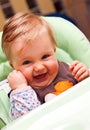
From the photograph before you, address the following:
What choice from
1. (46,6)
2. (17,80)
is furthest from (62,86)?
(46,6)

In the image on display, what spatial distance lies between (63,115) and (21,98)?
146 millimetres

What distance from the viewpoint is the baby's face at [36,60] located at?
0.80 metres

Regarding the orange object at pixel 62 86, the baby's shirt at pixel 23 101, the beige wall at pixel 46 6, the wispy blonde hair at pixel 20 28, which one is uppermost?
the wispy blonde hair at pixel 20 28

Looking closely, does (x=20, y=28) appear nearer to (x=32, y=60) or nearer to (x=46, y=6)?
(x=32, y=60)

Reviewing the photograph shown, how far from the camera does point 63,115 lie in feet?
2.16

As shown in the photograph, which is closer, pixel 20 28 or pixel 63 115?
pixel 63 115

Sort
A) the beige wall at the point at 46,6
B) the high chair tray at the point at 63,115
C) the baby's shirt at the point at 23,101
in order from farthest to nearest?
the beige wall at the point at 46,6
the baby's shirt at the point at 23,101
the high chair tray at the point at 63,115

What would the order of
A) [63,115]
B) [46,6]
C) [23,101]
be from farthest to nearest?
1. [46,6]
2. [23,101]
3. [63,115]

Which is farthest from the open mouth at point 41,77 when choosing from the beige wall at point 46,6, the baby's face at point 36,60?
the beige wall at point 46,6

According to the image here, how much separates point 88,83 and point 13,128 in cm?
19

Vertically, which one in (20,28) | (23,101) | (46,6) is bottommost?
(46,6)

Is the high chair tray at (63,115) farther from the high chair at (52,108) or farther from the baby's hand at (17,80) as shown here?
the baby's hand at (17,80)

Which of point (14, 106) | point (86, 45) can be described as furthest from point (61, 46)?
point (14, 106)

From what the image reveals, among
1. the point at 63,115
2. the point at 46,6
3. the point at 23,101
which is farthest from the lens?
the point at 46,6
